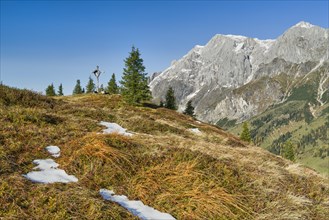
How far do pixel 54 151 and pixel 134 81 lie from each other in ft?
180

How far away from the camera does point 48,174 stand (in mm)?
6965

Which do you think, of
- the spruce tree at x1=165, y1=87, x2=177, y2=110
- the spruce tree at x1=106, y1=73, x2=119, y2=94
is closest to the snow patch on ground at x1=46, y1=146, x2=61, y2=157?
the spruce tree at x1=165, y1=87, x2=177, y2=110

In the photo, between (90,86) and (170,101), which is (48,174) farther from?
(90,86)

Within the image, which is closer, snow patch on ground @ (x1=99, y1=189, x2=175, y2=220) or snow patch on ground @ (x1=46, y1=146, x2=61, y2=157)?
snow patch on ground @ (x1=99, y1=189, x2=175, y2=220)

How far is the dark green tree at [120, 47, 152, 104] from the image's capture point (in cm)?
6225

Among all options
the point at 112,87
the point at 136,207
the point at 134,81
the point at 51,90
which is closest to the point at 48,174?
the point at 136,207

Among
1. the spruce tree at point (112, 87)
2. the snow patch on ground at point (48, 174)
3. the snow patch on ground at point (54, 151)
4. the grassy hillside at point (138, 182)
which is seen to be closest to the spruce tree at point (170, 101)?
the spruce tree at point (112, 87)

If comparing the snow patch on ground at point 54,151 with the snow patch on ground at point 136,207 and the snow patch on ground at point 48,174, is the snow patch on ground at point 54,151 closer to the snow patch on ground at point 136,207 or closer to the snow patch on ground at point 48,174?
the snow patch on ground at point 48,174

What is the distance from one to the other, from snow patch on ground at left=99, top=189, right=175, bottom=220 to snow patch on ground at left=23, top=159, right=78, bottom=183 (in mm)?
990

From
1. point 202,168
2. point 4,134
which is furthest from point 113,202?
point 4,134

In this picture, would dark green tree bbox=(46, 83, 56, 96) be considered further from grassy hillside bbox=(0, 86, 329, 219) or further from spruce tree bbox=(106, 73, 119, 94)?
grassy hillside bbox=(0, 86, 329, 219)

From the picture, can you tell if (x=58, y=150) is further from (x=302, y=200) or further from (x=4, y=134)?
(x=302, y=200)

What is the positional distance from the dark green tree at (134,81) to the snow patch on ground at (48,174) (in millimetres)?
54012

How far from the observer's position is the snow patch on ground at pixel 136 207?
20.0ft
